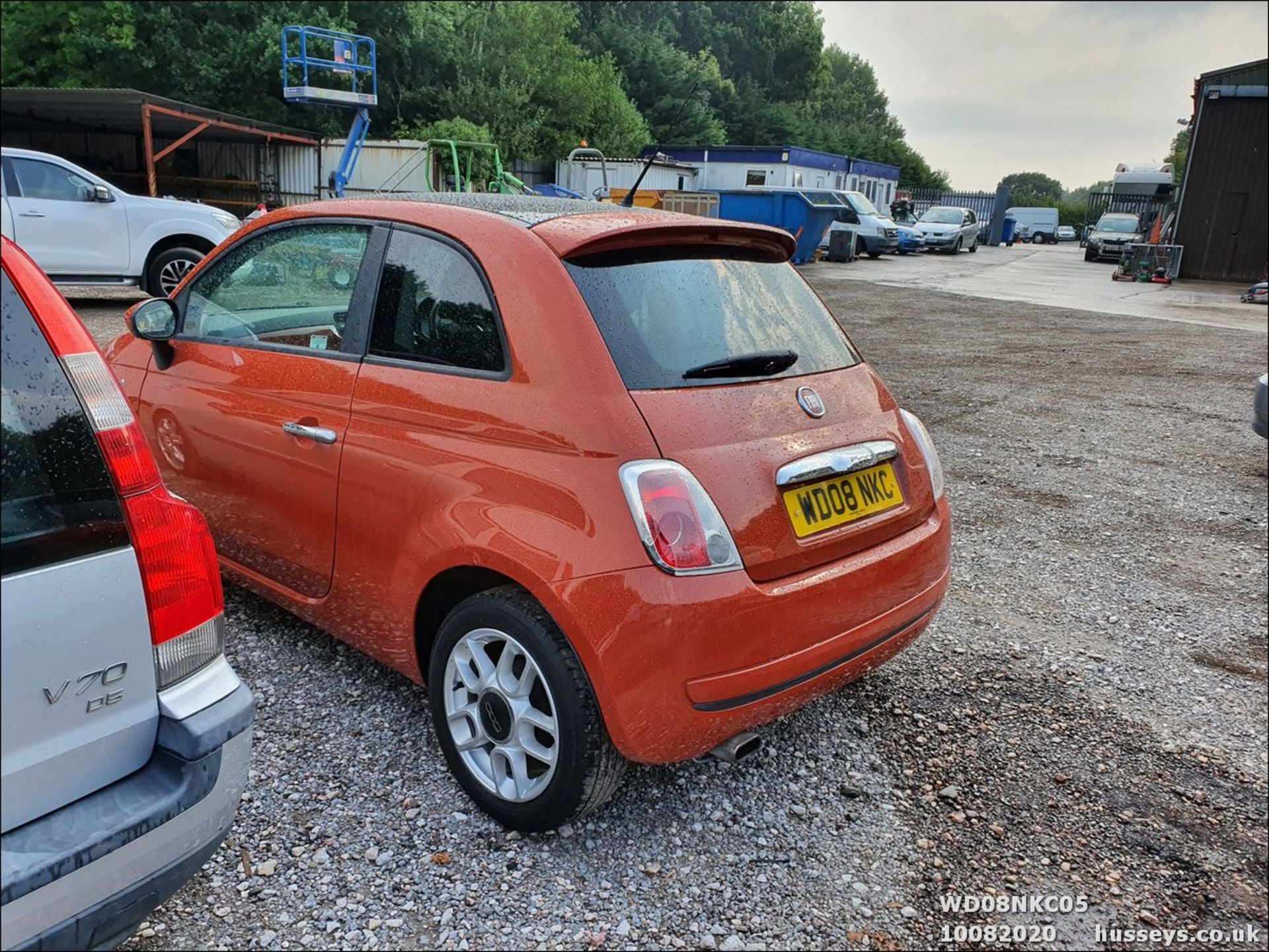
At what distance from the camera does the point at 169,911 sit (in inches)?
85.3

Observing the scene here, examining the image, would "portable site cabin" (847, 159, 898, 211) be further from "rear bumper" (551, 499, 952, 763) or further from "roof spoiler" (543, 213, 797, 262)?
"rear bumper" (551, 499, 952, 763)

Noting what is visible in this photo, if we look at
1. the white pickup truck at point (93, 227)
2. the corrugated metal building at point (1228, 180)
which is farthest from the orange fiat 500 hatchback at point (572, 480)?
the corrugated metal building at point (1228, 180)

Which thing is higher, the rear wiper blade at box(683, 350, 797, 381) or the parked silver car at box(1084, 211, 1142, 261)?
the parked silver car at box(1084, 211, 1142, 261)

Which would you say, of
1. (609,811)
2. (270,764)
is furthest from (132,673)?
(609,811)

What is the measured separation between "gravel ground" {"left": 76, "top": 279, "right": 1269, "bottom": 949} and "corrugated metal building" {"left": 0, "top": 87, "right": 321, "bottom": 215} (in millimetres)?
20399

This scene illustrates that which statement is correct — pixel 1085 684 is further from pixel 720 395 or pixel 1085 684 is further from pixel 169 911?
pixel 169 911

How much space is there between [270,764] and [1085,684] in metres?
2.88

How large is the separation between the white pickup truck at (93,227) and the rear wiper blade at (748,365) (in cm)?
954

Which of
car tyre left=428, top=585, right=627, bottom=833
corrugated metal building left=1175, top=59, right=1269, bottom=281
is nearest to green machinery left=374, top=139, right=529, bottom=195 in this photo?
corrugated metal building left=1175, top=59, right=1269, bottom=281

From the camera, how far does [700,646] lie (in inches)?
83.4

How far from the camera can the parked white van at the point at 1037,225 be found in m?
49.5

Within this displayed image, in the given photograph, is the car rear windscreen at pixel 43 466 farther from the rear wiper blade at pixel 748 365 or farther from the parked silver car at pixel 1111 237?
the parked silver car at pixel 1111 237

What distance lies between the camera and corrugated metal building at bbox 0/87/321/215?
846 inches

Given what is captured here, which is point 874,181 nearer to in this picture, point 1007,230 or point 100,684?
point 1007,230
